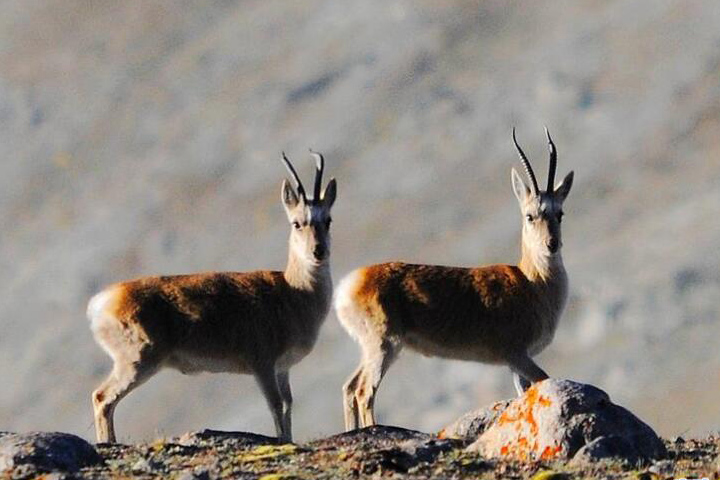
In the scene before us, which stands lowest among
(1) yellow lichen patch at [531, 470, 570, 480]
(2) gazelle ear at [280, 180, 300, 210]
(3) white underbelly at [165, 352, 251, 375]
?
(1) yellow lichen patch at [531, 470, 570, 480]

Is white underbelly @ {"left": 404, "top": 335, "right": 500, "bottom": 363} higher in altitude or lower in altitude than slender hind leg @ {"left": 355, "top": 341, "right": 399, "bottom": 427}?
higher

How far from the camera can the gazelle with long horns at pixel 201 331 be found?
2430cm

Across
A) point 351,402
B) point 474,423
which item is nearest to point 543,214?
point 351,402

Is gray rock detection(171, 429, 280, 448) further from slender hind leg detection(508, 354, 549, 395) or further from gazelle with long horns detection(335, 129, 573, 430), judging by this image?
slender hind leg detection(508, 354, 549, 395)

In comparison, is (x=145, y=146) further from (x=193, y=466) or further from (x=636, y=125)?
(x=193, y=466)

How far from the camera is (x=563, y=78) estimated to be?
586 feet

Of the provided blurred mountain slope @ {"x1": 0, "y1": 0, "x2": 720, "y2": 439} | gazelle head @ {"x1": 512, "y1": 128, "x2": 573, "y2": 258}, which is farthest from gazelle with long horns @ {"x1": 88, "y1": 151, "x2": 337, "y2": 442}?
blurred mountain slope @ {"x1": 0, "y1": 0, "x2": 720, "y2": 439}

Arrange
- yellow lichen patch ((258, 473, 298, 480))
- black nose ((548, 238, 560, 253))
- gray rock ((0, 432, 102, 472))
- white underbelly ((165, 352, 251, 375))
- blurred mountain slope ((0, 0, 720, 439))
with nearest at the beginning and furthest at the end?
yellow lichen patch ((258, 473, 298, 480)), gray rock ((0, 432, 102, 472)), white underbelly ((165, 352, 251, 375)), black nose ((548, 238, 560, 253)), blurred mountain slope ((0, 0, 720, 439))

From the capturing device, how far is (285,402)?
24.2 meters

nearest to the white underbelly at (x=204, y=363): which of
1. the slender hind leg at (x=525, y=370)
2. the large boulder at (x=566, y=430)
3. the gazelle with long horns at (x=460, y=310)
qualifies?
the gazelle with long horns at (x=460, y=310)

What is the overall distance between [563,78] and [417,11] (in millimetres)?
22266

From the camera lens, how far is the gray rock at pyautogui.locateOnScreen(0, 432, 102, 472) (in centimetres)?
1919

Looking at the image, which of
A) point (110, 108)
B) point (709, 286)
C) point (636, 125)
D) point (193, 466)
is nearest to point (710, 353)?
point (709, 286)

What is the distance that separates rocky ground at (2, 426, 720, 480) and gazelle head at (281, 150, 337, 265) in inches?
170
